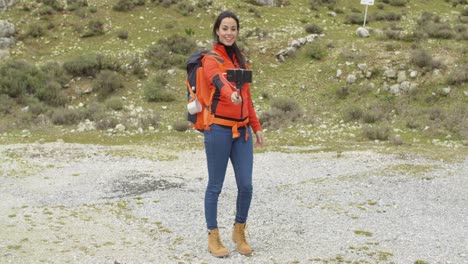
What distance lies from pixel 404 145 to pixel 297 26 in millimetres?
11245

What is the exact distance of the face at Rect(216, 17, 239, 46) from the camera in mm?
4289

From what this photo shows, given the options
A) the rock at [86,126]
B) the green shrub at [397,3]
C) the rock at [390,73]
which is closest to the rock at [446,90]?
the rock at [390,73]

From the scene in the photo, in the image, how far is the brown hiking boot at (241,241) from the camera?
15.6 feet

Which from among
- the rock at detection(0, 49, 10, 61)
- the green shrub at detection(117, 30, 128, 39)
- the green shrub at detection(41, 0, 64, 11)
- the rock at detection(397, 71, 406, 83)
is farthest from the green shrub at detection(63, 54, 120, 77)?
the rock at detection(397, 71, 406, 83)

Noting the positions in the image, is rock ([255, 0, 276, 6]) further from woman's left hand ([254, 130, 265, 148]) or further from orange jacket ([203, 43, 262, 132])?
orange jacket ([203, 43, 262, 132])

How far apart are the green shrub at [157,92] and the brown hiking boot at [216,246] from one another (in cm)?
1109

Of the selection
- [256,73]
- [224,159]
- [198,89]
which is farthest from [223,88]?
[256,73]

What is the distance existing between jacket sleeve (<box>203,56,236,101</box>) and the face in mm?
216

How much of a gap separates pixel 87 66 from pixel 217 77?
46.6 ft

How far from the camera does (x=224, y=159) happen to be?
4.43 metres

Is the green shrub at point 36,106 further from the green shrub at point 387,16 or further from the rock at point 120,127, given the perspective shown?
the green shrub at point 387,16

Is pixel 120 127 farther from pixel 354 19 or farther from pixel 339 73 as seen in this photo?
pixel 354 19

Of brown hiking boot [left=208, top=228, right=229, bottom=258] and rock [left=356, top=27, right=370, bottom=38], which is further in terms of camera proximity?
rock [left=356, top=27, right=370, bottom=38]

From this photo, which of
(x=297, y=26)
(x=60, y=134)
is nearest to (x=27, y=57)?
(x=60, y=134)
